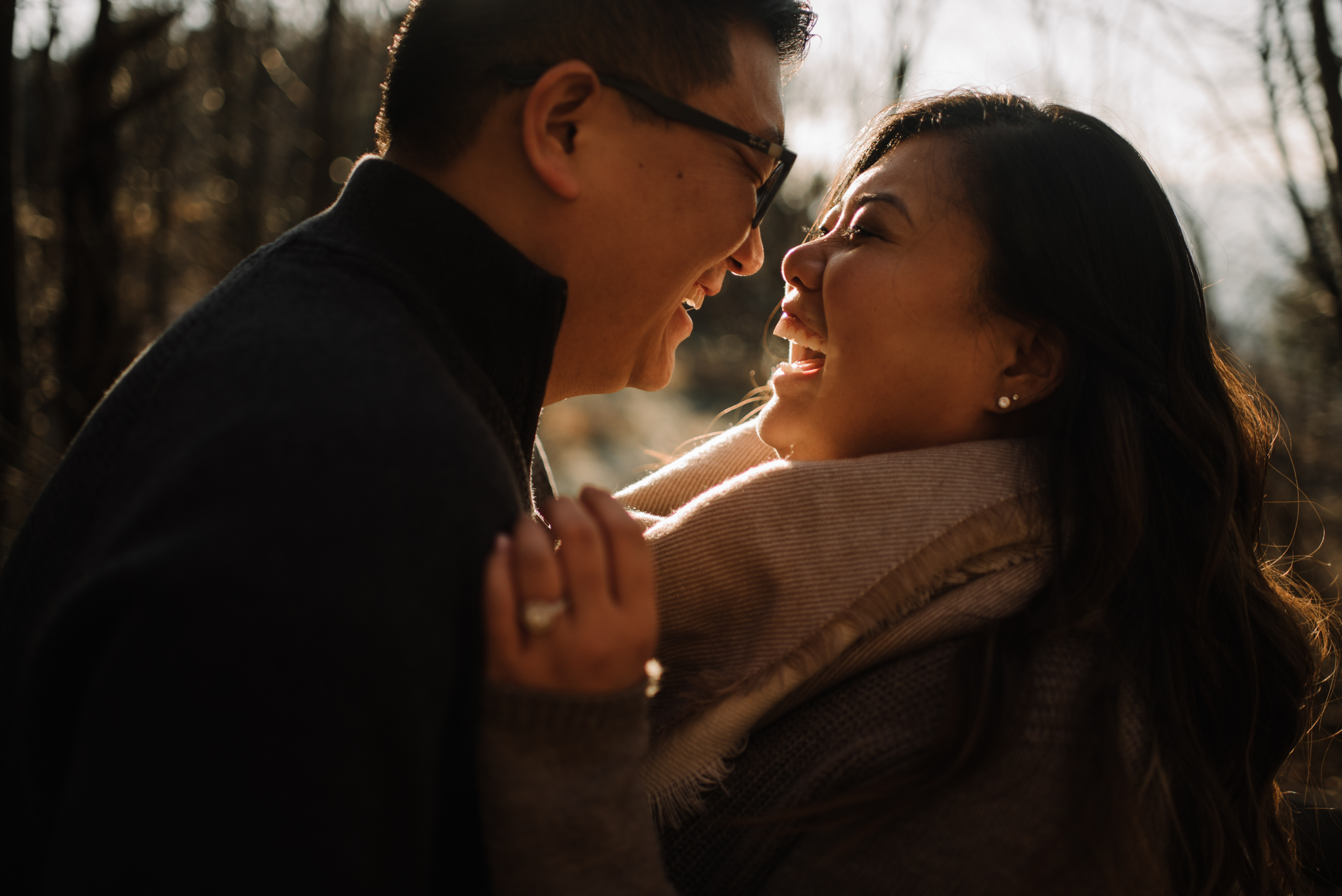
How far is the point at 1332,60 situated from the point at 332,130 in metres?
6.96

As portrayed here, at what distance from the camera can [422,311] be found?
132 centimetres

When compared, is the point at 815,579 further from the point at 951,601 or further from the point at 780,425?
the point at 780,425

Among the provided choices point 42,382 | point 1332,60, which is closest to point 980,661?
point 1332,60

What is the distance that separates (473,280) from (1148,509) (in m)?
1.51

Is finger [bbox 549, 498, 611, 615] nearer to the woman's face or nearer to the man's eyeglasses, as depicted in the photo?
the man's eyeglasses

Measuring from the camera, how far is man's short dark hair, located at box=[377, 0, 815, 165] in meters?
1.54

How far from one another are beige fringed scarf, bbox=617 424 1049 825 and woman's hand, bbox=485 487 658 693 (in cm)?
55

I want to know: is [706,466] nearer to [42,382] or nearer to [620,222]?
[620,222]

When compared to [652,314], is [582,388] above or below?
below

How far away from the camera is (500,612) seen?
1.05m

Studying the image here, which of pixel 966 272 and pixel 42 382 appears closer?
pixel 966 272

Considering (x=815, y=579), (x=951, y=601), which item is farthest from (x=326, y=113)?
(x=951, y=601)

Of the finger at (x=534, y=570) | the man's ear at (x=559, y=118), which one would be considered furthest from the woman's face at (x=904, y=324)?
the finger at (x=534, y=570)

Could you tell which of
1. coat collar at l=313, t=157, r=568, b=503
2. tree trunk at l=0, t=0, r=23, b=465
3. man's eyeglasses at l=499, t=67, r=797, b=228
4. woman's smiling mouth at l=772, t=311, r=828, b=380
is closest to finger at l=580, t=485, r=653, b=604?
coat collar at l=313, t=157, r=568, b=503
